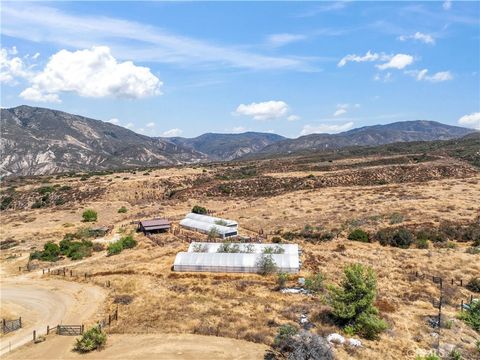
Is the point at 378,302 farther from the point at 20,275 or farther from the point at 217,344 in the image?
the point at 20,275

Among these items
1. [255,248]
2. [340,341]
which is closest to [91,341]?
[340,341]

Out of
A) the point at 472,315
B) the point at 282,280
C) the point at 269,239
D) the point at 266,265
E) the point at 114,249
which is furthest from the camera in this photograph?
the point at 269,239

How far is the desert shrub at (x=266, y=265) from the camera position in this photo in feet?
142

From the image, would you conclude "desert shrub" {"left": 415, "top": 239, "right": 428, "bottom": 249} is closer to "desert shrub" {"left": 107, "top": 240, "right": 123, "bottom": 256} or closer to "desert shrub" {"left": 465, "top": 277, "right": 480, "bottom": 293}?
"desert shrub" {"left": 465, "top": 277, "right": 480, "bottom": 293}

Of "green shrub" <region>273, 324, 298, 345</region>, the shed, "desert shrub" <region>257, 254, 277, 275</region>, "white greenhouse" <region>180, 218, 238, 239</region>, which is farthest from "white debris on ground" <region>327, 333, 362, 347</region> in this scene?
the shed

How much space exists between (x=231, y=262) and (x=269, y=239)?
1642cm

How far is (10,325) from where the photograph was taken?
34312 millimetres

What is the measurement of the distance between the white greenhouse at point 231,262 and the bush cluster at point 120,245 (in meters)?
14.9

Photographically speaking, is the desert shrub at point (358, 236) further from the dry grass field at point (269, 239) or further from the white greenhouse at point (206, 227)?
the white greenhouse at point (206, 227)

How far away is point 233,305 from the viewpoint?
35875 mm

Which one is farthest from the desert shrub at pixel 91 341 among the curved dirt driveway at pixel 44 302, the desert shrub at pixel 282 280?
the desert shrub at pixel 282 280

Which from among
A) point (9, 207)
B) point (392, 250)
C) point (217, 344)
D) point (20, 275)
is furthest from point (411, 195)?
point (9, 207)

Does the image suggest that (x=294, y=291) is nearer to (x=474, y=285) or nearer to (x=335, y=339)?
(x=335, y=339)

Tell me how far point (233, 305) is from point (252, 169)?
111 m
